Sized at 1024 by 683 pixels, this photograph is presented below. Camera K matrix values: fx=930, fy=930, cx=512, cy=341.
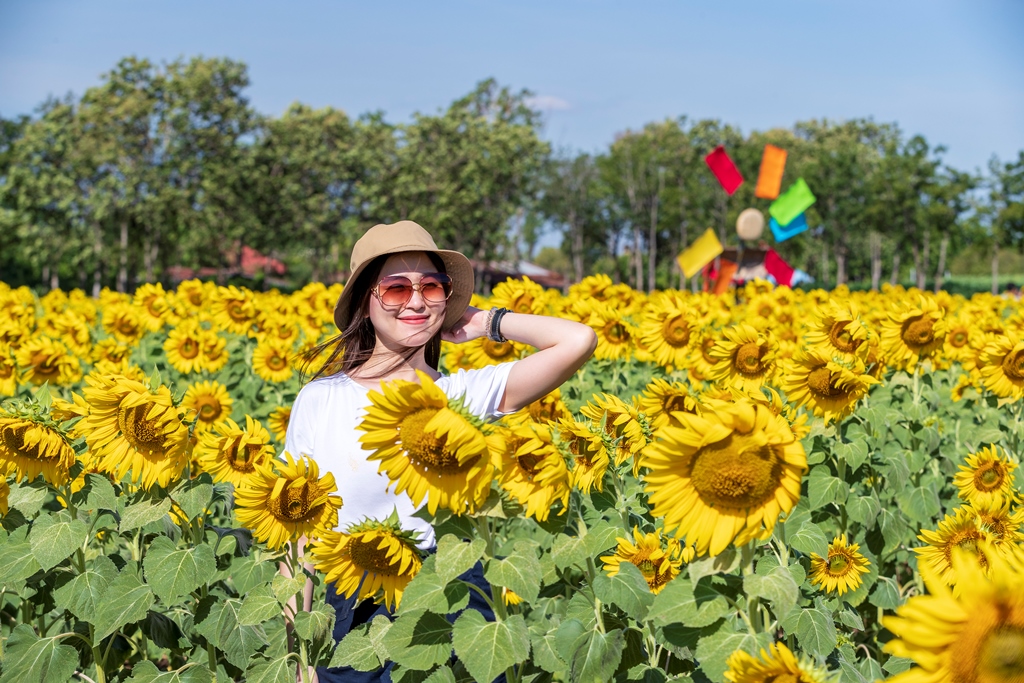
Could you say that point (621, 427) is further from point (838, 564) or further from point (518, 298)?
point (518, 298)

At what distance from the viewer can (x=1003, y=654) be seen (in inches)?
45.2

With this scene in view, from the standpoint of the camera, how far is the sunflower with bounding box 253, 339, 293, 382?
20.3 ft

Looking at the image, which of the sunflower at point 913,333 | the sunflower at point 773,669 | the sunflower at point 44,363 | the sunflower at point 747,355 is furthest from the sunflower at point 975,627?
the sunflower at point 44,363

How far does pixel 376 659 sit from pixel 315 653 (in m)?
0.35

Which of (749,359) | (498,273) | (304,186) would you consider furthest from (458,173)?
(749,359)

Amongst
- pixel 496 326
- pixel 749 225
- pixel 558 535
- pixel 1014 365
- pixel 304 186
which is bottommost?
pixel 558 535

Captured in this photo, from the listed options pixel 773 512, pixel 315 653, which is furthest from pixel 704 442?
pixel 315 653

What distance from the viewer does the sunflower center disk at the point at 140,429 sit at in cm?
225

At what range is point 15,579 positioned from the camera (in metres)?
2.31

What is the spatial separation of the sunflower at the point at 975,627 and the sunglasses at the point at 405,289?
5.67ft

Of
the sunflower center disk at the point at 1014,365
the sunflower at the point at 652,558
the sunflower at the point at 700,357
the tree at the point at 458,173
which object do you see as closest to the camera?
the sunflower at the point at 652,558

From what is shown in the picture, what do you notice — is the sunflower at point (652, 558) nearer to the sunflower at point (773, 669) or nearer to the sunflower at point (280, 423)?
the sunflower at point (773, 669)

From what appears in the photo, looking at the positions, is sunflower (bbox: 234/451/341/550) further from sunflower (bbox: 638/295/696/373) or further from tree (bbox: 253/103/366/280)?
tree (bbox: 253/103/366/280)

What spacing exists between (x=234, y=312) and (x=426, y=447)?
18.2 feet
